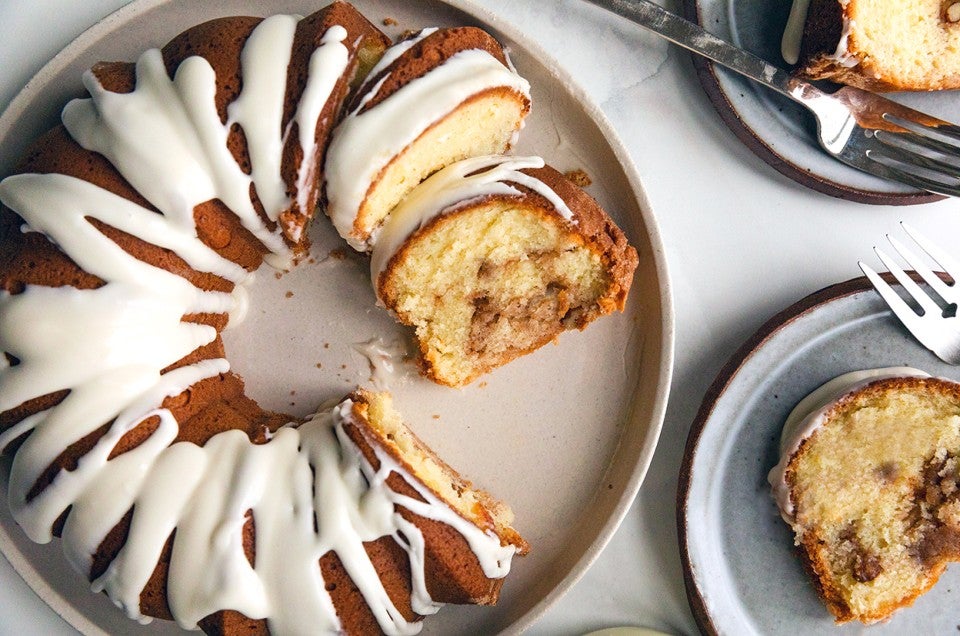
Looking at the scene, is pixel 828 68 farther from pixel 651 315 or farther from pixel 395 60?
pixel 395 60

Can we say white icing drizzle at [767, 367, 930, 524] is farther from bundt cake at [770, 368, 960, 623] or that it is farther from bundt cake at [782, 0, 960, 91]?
bundt cake at [782, 0, 960, 91]

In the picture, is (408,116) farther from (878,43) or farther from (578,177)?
(878,43)

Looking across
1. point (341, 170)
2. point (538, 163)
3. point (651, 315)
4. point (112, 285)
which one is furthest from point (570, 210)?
point (112, 285)

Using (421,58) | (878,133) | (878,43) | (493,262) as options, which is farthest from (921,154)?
(421,58)

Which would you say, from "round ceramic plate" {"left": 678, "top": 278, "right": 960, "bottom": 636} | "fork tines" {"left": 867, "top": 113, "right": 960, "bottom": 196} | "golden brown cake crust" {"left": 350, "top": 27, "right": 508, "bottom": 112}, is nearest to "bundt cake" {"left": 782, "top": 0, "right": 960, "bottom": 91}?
"fork tines" {"left": 867, "top": 113, "right": 960, "bottom": 196}

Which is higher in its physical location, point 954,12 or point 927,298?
point 954,12

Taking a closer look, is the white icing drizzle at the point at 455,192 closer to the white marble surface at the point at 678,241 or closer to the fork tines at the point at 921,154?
the white marble surface at the point at 678,241
